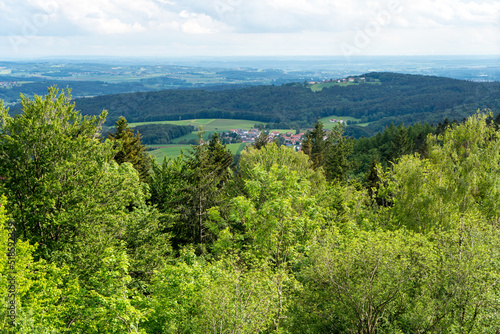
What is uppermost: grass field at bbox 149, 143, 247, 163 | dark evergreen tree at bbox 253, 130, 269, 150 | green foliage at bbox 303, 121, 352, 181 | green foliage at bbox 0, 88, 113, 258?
green foliage at bbox 0, 88, 113, 258

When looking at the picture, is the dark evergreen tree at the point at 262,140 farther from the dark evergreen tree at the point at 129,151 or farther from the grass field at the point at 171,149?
the grass field at the point at 171,149

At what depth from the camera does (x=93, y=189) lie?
17812 millimetres

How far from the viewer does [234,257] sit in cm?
1844

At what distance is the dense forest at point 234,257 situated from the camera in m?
Result: 12.4

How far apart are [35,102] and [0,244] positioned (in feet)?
25.5

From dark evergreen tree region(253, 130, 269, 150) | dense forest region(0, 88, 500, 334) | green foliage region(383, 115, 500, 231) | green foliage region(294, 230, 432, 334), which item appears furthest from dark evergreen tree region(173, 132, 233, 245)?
dark evergreen tree region(253, 130, 269, 150)

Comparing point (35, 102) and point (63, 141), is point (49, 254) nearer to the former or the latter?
point (63, 141)

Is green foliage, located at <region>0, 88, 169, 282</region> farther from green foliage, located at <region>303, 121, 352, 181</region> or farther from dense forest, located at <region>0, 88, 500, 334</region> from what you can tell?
green foliage, located at <region>303, 121, 352, 181</region>

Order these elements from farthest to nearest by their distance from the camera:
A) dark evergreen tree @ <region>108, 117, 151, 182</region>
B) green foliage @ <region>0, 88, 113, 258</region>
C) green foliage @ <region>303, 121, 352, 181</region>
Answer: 1. green foliage @ <region>303, 121, 352, 181</region>
2. dark evergreen tree @ <region>108, 117, 151, 182</region>
3. green foliage @ <region>0, 88, 113, 258</region>

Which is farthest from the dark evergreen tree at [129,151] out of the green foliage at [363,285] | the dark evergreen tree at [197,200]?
the green foliage at [363,285]

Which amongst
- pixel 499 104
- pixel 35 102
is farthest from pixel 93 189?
pixel 499 104

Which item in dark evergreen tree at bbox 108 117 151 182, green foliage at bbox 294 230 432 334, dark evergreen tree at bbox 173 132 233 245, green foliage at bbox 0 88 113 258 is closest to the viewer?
green foliage at bbox 294 230 432 334

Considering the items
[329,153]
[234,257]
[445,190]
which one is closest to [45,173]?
[234,257]

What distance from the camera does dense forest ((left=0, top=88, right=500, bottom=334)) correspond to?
40.8ft
